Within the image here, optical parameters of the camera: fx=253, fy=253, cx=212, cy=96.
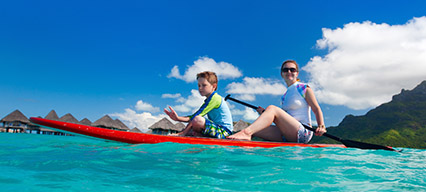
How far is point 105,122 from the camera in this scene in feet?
93.4

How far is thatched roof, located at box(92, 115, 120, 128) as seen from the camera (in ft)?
92.5

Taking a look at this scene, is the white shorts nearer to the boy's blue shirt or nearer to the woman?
the woman

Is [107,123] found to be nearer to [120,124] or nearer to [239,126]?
[120,124]

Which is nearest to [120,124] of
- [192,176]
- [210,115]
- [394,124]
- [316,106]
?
[210,115]

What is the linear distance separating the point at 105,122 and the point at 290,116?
1085 inches

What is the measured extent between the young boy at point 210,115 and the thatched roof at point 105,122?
25802 mm

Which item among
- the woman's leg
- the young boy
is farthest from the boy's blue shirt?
the woman's leg

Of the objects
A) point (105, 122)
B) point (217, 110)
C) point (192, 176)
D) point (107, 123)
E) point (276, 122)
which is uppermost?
point (217, 110)

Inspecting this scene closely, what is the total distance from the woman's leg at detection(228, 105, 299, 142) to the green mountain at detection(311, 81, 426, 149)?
6327 centimetres

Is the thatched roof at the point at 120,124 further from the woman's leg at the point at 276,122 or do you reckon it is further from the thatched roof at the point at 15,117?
the woman's leg at the point at 276,122

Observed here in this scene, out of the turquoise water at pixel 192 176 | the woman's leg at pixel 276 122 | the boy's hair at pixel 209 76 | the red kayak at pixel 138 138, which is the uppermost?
the boy's hair at pixel 209 76

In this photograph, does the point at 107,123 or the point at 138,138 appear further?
the point at 107,123

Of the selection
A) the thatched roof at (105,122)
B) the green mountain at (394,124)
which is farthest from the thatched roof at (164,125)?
the green mountain at (394,124)

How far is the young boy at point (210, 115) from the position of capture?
4786mm
